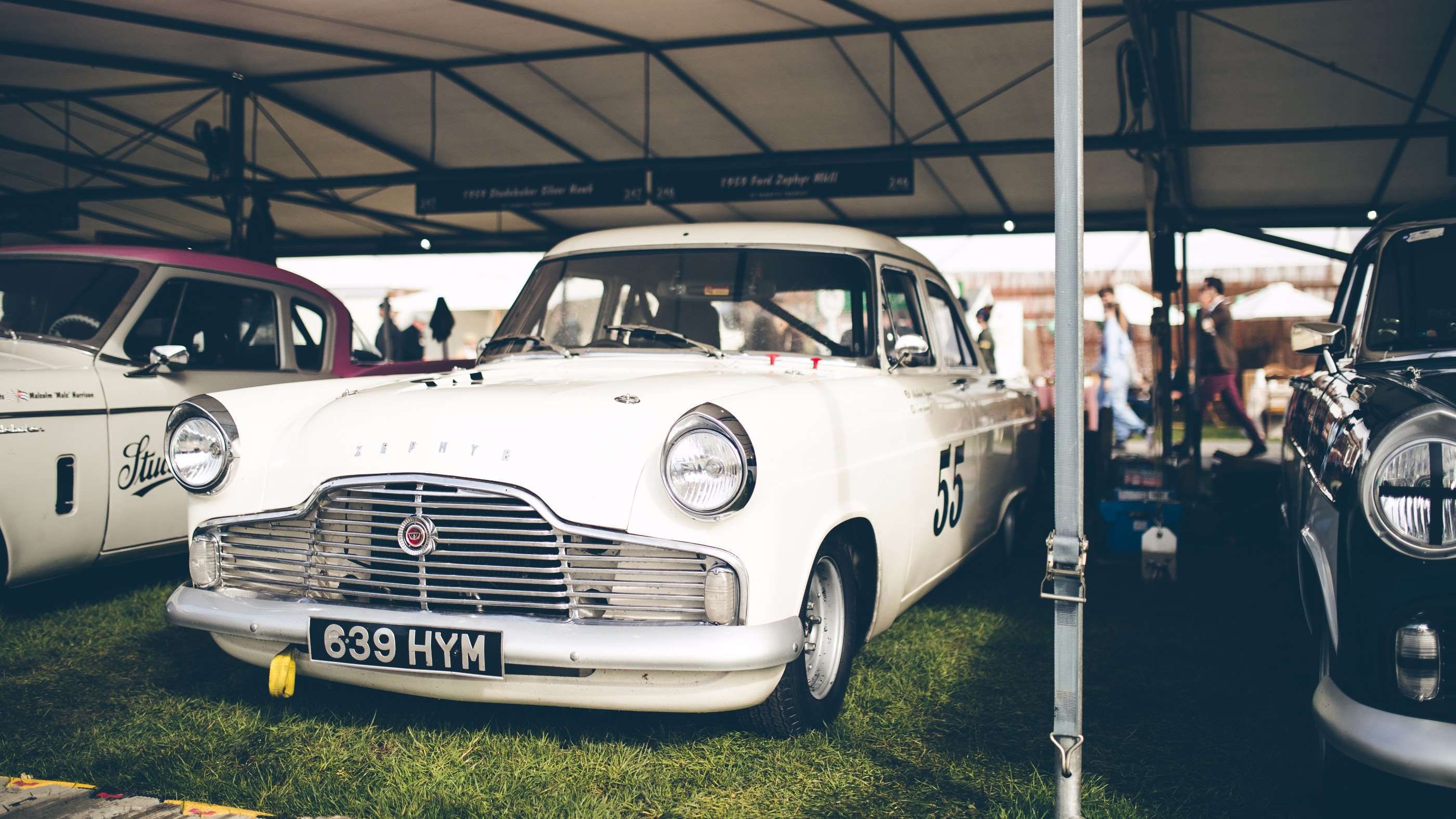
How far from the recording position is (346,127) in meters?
11.3

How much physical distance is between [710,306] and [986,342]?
5.00m

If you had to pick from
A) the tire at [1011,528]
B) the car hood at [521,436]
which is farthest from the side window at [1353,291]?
the car hood at [521,436]

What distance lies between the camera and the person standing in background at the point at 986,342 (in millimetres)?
5887

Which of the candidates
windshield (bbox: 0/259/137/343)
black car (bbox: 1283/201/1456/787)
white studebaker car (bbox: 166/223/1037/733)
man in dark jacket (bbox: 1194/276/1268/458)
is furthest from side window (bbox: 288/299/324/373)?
man in dark jacket (bbox: 1194/276/1268/458)

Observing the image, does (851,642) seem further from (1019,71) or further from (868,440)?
(1019,71)

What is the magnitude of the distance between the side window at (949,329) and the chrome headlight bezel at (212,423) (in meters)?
2.73

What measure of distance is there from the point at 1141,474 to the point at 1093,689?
102 inches

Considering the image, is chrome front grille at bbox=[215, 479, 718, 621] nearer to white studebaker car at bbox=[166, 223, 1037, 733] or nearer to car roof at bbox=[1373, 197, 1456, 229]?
white studebaker car at bbox=[166, 223, 1037, 733]

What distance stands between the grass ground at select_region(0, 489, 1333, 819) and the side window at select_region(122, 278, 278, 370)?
139 centimetres

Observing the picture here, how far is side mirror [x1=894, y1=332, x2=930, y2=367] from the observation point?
3.84 m

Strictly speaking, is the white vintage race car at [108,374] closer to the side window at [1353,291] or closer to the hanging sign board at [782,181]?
the side window at [1353,291]

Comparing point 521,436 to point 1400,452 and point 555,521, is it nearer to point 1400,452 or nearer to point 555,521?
point 555,521

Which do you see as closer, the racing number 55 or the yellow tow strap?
the yellow tow strap

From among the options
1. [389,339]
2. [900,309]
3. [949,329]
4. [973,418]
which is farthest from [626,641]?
[389,339]
